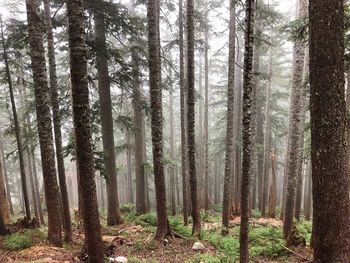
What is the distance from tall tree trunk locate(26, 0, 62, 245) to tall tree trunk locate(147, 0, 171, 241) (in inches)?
119

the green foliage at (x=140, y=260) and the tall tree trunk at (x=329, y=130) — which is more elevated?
the tall tree trunk at (x=329, y=130)

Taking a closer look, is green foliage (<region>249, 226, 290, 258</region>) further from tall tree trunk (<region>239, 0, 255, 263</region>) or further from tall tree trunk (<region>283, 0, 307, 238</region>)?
tall tree trunk (<region>239, 0, 255, 263</region>)

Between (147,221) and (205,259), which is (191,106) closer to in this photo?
(205,259)

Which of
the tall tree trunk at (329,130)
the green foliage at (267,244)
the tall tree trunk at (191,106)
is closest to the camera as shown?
the tall tree trunk at (329,130)

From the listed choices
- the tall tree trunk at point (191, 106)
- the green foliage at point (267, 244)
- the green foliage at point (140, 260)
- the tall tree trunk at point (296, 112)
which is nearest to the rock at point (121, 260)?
the green foliage at point (140, 260)

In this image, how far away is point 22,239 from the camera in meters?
9.23

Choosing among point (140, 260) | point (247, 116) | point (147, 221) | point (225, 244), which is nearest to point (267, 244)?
point (225, 244)

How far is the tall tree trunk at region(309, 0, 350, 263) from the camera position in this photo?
4.38 metres

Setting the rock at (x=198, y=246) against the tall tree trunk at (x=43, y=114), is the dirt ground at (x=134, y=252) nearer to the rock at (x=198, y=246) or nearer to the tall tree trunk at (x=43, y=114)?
the rock at (x=198, y=246)

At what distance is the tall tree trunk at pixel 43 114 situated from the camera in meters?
8.39

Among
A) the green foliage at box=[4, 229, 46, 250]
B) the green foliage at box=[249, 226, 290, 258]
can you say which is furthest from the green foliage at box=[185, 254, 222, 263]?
the green foliage at box=[4, 229, 46, 250]

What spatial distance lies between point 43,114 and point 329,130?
7288 mm

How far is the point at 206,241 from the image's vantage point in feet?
35.4

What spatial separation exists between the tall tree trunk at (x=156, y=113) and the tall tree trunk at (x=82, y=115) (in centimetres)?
423
